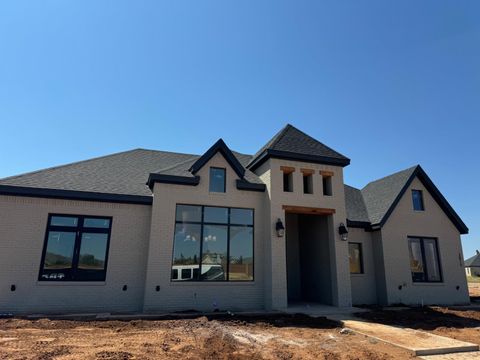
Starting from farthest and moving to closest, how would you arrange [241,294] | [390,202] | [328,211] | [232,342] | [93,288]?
[390,202], [328,211], [241,294], [93,288], [232,342]

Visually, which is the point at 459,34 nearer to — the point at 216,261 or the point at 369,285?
the point at 369,285

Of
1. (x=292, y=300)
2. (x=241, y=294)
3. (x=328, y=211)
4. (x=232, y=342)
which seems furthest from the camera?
(x=292, y=300)

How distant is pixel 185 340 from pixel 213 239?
5717mm

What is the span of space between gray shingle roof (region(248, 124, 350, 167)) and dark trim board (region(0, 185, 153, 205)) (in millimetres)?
5526

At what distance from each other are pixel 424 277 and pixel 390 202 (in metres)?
4.06

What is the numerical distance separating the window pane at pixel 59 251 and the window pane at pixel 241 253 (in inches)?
245

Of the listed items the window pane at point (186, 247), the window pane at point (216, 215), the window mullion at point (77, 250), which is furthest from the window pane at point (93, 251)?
the window pane at point (216, 215)

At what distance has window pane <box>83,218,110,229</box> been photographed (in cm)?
1270

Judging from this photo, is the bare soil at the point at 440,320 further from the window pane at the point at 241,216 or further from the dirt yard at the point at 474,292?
the dirt yard at the point at 474,292

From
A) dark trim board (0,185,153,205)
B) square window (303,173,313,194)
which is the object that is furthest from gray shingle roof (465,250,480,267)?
dark trim board (0,185,153,205)

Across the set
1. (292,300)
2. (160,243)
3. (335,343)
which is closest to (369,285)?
(292,300)

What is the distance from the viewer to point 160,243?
12.6 m

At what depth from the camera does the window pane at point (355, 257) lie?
52.0ft

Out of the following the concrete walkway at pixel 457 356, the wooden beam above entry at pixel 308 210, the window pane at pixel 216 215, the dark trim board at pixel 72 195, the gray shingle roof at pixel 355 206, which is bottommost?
the concrete walkway at pixel 457 356
